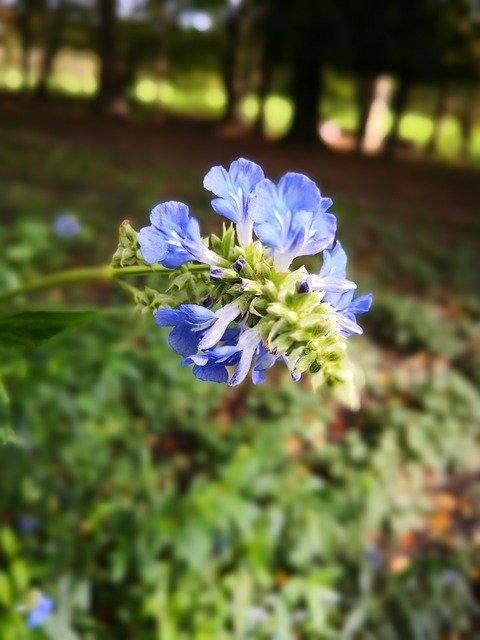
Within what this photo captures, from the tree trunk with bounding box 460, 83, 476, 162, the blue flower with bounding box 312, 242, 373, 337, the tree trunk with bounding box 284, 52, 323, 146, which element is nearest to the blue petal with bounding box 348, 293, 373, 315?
the blue flower with bounding box 312, 242, 373, 337

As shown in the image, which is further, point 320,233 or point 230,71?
point 230,71

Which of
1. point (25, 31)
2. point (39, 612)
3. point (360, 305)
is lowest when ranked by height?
point (25, 31)

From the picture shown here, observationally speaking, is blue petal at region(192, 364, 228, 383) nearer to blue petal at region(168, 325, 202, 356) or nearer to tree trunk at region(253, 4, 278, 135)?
blue petal at region(168, 325, 202, 356)

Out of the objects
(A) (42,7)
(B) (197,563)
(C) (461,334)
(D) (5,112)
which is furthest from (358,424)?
(A) (42,7)

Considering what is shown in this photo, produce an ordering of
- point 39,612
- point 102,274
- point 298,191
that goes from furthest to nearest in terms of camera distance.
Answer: point 39,612 → point 102,274 → point 298,191

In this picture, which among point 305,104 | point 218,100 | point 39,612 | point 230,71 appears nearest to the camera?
point 39,612

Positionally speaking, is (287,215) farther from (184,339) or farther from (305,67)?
(305,67)

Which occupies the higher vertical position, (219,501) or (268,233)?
(268,233)

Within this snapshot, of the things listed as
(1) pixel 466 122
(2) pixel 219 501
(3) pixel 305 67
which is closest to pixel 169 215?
(2) pixel 219 501
